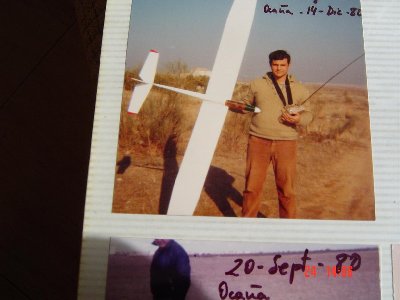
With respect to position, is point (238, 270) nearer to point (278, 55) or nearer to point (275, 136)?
point (275, 136)

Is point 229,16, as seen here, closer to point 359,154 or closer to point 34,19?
point 359,154

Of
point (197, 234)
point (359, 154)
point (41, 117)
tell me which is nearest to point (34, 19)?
point (41, 117)

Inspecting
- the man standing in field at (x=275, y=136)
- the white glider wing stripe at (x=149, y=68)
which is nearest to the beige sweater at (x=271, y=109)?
the man standing in field at (x=275, y=136)

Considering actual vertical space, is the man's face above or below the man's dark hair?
below

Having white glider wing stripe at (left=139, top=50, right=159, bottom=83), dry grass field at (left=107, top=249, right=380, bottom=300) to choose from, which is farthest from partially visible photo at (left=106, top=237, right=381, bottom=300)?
white glider wing stripe at (left=139, top=50, right=159, bottom=83)

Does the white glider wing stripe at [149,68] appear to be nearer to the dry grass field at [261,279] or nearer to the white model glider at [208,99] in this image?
the white model glider at [208,99]

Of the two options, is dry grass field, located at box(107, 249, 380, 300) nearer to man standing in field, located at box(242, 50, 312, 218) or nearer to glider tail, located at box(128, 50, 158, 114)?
man standing in field, located at box(242, 50, 312, 218)
